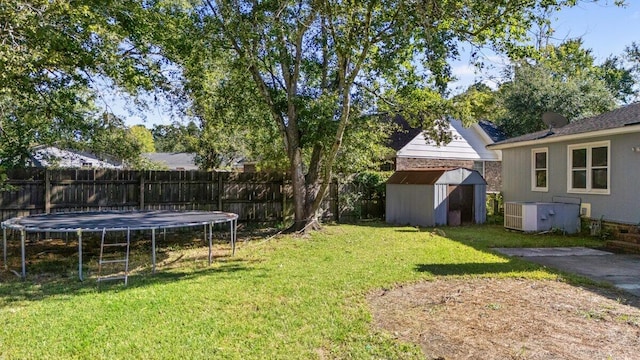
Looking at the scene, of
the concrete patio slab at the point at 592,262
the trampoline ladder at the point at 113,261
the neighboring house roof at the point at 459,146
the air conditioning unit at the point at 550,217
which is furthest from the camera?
the neighboring house roof at the point at 459,146

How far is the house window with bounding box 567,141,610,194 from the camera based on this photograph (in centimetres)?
1066

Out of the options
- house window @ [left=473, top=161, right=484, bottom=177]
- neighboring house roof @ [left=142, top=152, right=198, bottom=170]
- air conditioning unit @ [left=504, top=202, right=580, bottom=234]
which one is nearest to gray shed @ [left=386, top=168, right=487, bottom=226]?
air conditioning unit @ [left=504, top=202, right=580, bottom=234]

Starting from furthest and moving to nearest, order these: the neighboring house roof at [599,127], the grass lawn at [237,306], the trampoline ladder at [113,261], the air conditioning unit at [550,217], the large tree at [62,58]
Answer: the air conditioning unit at [550,217] < the neighboring house roof at [599,127] < the large tree at [62,58] < the trampoline ladder at [113,261] < the grass lawn at [237,306]

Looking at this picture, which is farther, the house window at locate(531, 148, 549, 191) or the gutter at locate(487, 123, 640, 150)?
the house window at locate(531, 148, 549, 191)

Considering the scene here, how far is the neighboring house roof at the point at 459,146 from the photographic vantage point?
1805cm

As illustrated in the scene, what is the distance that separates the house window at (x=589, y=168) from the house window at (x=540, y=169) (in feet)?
3.11

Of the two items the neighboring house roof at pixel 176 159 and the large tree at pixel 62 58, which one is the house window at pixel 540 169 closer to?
the large tree at pixel 62 58

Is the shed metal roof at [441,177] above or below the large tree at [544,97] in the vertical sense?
below

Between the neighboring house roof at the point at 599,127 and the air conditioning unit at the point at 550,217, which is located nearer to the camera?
the neighboring house roof at the point at 599,127

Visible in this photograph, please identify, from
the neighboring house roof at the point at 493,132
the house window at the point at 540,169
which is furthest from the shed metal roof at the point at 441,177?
the neighboring house roof at the point at 493,132

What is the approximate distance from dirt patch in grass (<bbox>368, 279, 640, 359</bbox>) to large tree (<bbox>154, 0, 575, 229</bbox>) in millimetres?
4476

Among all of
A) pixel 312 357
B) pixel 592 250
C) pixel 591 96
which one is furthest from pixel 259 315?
pixel 591 96

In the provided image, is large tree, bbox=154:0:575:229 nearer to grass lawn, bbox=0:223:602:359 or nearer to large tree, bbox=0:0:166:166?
large tree, bbox=0:0:166:166

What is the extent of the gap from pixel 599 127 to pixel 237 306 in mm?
10251
